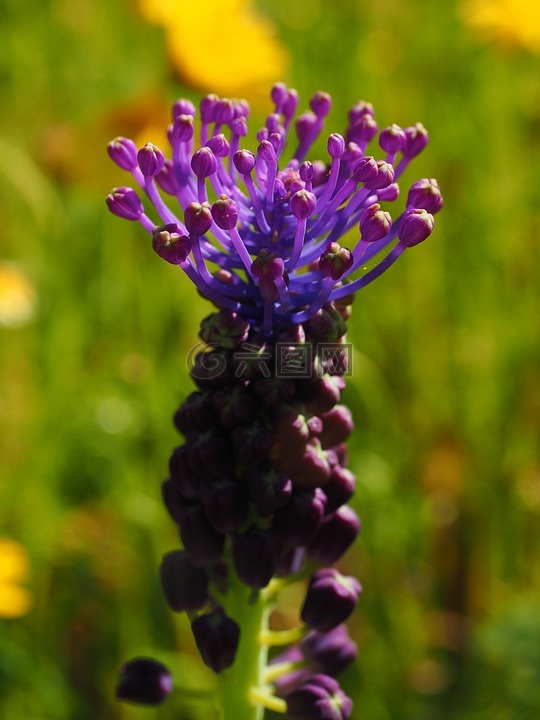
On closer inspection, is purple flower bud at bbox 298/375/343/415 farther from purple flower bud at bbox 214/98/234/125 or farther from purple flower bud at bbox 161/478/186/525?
purple flower bud at bbox 214/98/234/125

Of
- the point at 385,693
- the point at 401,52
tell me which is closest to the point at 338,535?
the point at 385,693

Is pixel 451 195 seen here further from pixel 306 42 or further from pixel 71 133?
pixel 71 133

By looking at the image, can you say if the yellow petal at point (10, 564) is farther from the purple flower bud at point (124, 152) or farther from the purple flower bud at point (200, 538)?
the purple flower bud at point (124, 152)

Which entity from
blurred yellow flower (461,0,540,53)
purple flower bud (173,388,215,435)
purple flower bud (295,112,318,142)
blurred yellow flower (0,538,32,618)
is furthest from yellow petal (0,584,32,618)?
blurred yellow flower (461,0,540,53)

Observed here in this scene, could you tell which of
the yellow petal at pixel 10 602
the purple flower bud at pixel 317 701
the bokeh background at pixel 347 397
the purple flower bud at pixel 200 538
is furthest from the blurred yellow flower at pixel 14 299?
the purple flower bud at pixel 317 701

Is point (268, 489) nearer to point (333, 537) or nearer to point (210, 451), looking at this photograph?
point (210, 451)

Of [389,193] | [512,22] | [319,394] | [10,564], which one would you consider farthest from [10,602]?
[512,22]
